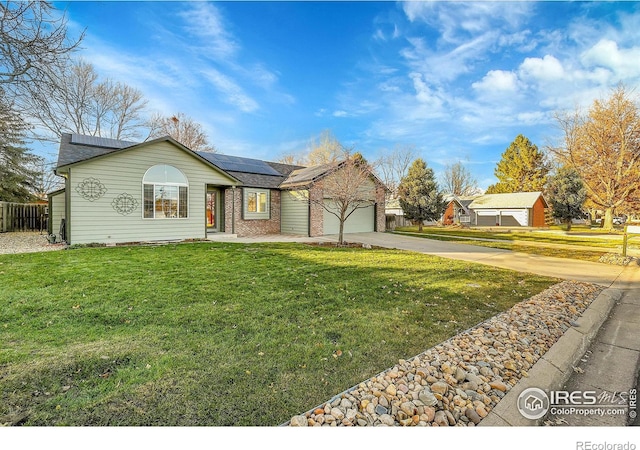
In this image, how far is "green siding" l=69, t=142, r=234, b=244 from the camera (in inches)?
392

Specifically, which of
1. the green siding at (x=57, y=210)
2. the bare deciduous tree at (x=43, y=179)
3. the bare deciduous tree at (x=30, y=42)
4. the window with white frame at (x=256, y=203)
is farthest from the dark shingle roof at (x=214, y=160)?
the bare deciduous tree at (x=43, y=179)

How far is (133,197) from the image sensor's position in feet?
35.6

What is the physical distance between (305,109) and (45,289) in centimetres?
1004

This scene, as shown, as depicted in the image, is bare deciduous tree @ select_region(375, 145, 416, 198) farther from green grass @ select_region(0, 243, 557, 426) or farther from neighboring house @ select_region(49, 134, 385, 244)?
green grass @ select_region(0, 243, 557, 426)

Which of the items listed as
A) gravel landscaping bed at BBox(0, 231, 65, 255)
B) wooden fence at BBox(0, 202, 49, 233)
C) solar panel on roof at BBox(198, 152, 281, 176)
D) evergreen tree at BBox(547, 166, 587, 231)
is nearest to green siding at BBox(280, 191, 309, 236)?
solar panel on roof at BBox(198, 152, 281, 176)

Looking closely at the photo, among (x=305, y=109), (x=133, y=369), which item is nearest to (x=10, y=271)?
(x=133, y=369)

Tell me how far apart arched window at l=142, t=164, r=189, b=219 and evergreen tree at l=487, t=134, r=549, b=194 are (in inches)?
1684

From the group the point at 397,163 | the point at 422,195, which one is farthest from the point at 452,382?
the point at 397,163

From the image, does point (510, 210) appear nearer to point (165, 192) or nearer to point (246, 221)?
point (246, 221)

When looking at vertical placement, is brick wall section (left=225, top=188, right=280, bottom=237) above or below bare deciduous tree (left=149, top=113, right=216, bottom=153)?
below

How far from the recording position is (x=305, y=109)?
11.9m

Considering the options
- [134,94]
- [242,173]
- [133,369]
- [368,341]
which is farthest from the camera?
[134,94]

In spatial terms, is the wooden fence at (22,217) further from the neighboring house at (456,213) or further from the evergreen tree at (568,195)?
the evergreen tree at (568,195)
